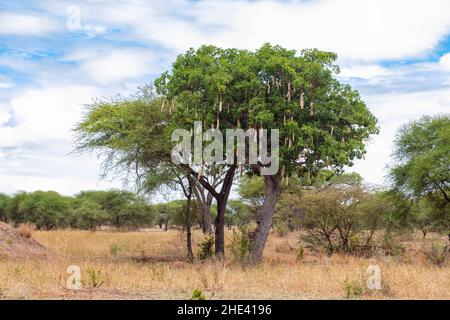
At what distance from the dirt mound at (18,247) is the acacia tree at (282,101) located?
378 inches

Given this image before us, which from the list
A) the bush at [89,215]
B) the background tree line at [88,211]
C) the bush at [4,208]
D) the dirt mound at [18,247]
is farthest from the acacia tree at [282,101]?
the bush at [4,208]

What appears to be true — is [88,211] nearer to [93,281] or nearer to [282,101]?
[282,101]

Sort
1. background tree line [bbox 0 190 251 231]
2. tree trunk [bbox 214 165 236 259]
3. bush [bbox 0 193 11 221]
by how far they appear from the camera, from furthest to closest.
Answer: bush [bbox 0 193 11 221]
background tree line [bbox 0 190 251 231]
tree trunk [bbox 214 165 236 259]

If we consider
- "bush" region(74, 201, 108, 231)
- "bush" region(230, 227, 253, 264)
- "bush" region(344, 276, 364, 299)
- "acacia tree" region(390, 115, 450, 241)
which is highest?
"acacia tree" region(390, 115, 450, 241)

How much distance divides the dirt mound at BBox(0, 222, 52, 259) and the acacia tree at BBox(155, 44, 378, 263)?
31.5 feet

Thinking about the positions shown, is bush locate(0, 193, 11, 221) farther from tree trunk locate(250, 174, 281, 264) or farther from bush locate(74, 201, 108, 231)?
tree trunk locate(250, 174, 281, 264)

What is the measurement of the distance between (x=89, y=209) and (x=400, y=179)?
147 ft

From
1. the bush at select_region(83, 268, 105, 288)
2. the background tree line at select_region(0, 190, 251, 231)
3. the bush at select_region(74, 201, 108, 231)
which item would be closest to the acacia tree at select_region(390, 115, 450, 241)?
the bush at select_region(83, 268, 105, 288)

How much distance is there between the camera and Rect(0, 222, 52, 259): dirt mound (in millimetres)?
25250

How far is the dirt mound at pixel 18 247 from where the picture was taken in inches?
994

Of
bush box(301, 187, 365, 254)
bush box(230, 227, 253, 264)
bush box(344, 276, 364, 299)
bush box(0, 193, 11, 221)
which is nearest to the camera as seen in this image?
bush box(344, 276, 364, 299)

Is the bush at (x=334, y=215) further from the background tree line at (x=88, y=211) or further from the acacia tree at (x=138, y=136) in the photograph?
the background tree line at (x=88, y=211)

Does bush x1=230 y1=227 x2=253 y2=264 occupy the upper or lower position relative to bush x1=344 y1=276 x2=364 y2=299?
upper

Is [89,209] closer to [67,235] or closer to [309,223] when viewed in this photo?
[67,235]
